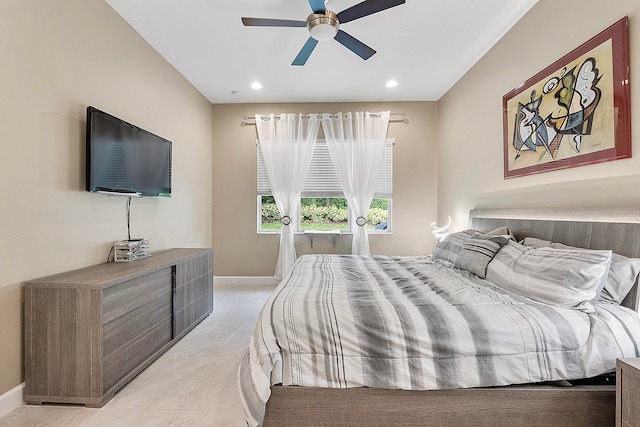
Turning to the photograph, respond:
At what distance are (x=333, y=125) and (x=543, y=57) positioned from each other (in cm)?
267

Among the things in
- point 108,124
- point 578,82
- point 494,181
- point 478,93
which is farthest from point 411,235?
point 108,124

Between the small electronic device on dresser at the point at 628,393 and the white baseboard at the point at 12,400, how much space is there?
294 centimetres

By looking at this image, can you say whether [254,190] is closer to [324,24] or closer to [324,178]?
[324,178]

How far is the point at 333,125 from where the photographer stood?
14.9 ft

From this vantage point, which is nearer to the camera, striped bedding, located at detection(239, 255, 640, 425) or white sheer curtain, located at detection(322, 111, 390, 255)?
striped bedding, located at detection(239, 255, 640, 425)

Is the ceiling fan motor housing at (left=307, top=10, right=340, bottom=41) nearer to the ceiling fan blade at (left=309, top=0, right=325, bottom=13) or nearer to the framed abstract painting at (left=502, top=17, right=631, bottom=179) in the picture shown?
the ceiling fan blade at (left=309, top=0, right=325, bottom=13)

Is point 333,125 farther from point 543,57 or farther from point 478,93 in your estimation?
point 543,57

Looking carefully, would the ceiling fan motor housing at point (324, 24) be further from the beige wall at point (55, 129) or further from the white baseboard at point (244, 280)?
the white baseboard at point (244, 280)

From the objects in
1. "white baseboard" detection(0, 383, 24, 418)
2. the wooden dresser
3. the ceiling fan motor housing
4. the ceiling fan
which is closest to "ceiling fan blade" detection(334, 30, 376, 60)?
the ceiling fan

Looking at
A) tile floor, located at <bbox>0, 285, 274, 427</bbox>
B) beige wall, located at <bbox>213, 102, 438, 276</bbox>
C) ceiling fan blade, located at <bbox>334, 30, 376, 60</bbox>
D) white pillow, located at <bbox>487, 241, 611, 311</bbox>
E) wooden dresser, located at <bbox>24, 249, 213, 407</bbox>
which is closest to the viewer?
white pillow, located at <bbox>487, 241, 611, 311</bbox>

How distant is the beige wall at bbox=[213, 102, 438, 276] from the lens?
4.59 metres

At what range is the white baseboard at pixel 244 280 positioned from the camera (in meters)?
4.66

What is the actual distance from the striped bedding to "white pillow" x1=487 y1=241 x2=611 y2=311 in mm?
87

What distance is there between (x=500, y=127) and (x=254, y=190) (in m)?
3.26
